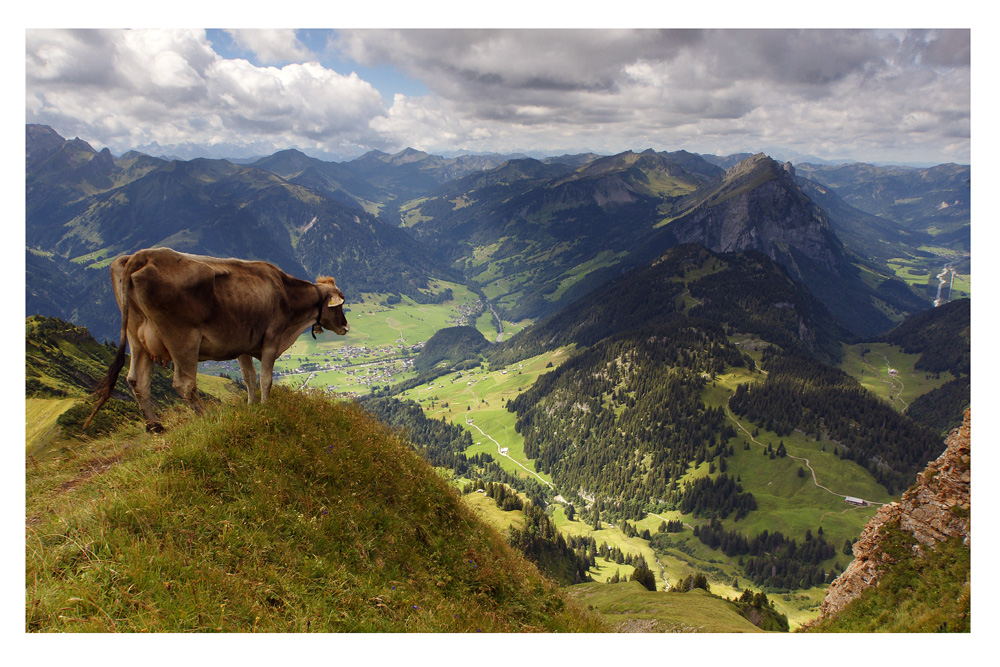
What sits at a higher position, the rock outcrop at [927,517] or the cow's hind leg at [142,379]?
the cow's hind leg at [142,379]

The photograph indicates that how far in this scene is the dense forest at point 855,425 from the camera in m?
163

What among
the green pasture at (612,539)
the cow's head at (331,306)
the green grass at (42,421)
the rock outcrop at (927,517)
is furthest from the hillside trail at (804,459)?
the green grass at (42,421)

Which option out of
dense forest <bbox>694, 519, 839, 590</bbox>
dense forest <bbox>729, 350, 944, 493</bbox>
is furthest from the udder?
dense forest <bbox>729, 350, 944, 493</bbox>

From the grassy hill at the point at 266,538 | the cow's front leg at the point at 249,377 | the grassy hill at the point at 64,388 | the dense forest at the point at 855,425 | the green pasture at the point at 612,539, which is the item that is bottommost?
the green pasture at the point at 612,539

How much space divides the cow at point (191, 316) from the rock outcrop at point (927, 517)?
115 feet

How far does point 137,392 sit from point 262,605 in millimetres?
6135

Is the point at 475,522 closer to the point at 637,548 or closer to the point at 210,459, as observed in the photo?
the point at 210,459

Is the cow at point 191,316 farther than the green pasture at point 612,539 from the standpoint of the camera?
Answer: No

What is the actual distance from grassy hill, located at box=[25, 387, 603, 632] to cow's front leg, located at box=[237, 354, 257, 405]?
388 millimetres

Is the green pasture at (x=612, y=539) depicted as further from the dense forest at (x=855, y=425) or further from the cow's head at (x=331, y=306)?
the cow's head at (x=331, y=306)

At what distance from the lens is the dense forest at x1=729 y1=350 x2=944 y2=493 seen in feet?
536

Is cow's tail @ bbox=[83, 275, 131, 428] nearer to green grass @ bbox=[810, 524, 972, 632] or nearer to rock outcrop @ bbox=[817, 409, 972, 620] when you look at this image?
green grass @ bbox=[810, 524, 972, 632]

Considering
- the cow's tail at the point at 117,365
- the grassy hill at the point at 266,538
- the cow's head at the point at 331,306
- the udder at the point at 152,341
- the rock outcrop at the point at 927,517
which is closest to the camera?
the grassy hill at the point at 266,538

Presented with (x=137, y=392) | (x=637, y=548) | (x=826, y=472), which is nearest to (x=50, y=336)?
(x=137, y=392)
